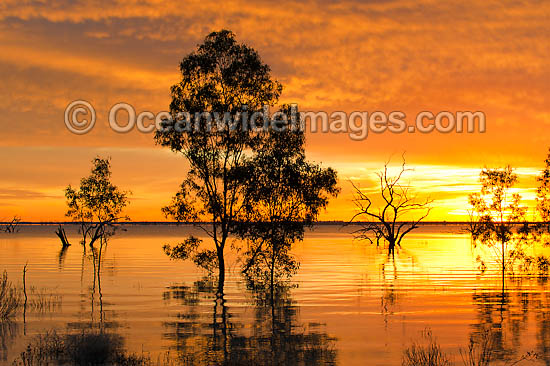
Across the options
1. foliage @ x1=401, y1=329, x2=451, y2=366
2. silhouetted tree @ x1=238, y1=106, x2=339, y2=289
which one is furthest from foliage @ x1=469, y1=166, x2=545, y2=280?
foliage @ x1=401, y1=329, x2=451, y2=366

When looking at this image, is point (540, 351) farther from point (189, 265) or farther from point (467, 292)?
point (189, 265)

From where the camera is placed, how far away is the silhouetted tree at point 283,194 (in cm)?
5084

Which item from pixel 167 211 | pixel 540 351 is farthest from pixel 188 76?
pixel 540 351

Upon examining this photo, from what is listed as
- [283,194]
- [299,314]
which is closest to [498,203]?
[283,194]

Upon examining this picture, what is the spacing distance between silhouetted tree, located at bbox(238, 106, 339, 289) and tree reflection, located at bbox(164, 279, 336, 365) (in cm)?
558

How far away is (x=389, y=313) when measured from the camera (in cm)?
4156

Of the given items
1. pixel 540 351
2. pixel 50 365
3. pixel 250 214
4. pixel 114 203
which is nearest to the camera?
pixel 50 365

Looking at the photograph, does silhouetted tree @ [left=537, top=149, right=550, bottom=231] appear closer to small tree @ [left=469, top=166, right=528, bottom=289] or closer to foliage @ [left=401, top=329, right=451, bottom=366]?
small tree @ [left=469, top=166, right=528, bottom=289]

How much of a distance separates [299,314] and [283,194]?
42.0 feet

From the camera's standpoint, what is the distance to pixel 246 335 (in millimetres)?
33281

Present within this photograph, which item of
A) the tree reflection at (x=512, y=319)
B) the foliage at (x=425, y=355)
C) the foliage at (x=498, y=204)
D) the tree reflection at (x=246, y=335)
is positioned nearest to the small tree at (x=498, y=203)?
the foliage at (x=498, y=204)

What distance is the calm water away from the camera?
98.1ft

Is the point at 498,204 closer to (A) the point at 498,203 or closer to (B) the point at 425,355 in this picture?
(A) the point at 498,203

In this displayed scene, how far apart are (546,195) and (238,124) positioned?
27269 mm
